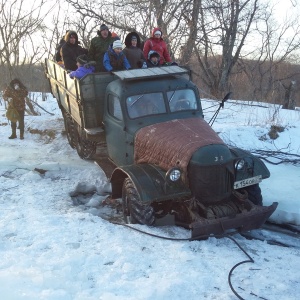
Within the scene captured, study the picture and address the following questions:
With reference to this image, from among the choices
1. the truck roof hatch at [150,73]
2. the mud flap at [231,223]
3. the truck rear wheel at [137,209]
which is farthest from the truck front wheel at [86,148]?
the mud flap at [231,223]

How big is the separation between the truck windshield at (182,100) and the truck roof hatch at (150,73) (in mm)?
341

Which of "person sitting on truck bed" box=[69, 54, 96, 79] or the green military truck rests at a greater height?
"person sitting on truck bed" box=[69, 54, 96, 79]

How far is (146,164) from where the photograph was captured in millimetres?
5820

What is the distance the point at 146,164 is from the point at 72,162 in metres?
3.16

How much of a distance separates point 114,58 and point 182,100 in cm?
192

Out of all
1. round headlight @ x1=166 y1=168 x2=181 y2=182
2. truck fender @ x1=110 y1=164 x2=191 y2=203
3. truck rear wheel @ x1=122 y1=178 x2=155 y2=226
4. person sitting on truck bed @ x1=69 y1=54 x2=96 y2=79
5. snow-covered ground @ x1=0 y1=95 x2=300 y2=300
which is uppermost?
person sitting on truck bed @ x1=69 y1=54 x2=96 y2=79

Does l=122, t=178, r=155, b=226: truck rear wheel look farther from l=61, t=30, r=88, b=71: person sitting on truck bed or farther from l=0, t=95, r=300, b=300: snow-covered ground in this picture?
l=61, t=30, r=88, b=71: person sitting on truck bed

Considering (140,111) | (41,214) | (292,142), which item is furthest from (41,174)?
(292,142)

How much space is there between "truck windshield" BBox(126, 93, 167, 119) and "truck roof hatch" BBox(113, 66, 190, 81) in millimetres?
328

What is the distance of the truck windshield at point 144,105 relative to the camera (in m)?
6.28

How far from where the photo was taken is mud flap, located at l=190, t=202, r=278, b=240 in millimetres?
4793

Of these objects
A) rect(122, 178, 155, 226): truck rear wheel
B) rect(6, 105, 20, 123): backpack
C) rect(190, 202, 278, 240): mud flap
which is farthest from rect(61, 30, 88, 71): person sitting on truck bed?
rect(190, 202, 278, 240): mud flap

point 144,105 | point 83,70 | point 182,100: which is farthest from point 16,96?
point 182,100

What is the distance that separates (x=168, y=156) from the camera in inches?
214
